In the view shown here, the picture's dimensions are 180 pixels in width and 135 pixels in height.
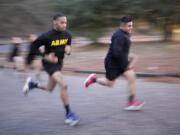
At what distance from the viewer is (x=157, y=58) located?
38.9ft

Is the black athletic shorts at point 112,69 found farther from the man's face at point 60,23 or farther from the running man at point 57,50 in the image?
A: the man's face at point 60,23

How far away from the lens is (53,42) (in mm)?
5316

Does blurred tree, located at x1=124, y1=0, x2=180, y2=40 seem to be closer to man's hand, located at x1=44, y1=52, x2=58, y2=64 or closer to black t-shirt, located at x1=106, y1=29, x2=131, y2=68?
black t-shirt, located at x1=106, y1=29, x2=131, y2=68

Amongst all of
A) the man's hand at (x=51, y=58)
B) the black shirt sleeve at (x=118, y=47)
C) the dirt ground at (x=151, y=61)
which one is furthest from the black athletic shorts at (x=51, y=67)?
the dirt ground at (x=151, y=61)

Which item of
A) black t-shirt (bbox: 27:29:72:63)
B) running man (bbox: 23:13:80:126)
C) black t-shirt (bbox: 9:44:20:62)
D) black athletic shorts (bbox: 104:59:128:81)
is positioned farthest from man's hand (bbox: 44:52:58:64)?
black t-shirt (bbox: 9:44:20:62)

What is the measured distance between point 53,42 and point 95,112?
152cm

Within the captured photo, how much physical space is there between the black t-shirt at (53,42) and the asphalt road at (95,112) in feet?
3.69

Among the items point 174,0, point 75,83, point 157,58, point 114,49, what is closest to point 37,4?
point 174,0

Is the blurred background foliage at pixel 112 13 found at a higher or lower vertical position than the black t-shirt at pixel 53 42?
lower

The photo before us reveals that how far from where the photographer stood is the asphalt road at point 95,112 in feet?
15.9

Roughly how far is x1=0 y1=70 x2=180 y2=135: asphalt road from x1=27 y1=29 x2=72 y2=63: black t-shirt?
1125 millimetres

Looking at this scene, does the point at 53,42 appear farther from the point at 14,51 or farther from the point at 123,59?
the point at 14,51

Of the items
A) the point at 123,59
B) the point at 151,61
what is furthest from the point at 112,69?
the point at 151,61

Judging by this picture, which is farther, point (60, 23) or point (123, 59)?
point (123, 59)
